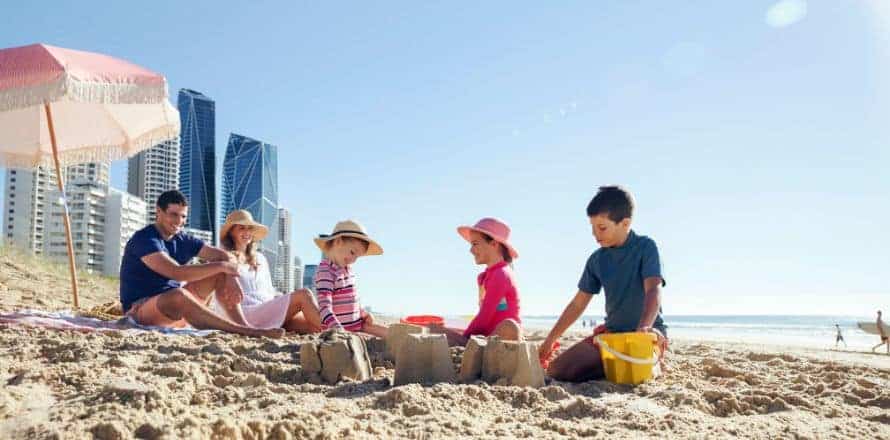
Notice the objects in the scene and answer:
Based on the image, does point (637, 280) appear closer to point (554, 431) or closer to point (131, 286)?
point (554, 431)

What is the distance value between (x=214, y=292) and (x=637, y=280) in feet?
11.1

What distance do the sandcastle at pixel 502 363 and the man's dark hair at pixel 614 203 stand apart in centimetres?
100

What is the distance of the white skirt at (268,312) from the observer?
486cm

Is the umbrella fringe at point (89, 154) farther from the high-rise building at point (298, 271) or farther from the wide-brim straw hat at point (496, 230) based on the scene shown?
the high-rise building at point (298, 271)

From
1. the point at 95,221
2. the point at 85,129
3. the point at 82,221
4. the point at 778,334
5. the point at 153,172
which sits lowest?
the point at 778,334

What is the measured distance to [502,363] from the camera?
2865 millimetres

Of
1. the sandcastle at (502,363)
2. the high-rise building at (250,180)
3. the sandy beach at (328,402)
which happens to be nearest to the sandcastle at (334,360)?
the sandy beach at (328,402)

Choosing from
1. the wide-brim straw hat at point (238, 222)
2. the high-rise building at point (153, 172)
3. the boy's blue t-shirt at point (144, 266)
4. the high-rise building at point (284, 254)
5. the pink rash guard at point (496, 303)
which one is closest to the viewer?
the pink rash guard at point (496, 303)

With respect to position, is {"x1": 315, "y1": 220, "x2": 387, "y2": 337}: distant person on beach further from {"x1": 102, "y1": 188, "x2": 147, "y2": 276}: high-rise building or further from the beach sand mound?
{"x1": 102, "y1": 188, "x2": 147, "y2": 276}: high-rise building

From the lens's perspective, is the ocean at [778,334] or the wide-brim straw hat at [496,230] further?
the ocean at [778,334]

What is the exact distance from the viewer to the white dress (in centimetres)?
489

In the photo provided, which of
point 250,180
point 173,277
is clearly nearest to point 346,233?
point 173,277

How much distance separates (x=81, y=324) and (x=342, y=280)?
75.4 inches

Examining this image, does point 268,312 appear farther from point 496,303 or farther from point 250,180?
point 250,180
